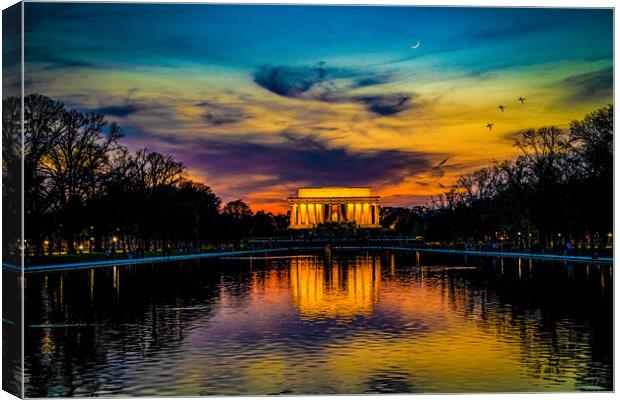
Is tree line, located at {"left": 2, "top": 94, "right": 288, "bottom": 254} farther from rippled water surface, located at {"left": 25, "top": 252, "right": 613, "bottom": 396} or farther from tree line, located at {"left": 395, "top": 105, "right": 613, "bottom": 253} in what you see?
tree line, located at {"left": 395, "top": 105, "right": 613, "bottom": 253}

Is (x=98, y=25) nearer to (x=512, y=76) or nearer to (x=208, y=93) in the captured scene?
(x=512, y=76)

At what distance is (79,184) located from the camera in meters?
71.9

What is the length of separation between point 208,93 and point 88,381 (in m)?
23.9

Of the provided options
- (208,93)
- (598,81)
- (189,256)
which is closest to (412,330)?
(598,81)

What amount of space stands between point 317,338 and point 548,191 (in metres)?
59.8

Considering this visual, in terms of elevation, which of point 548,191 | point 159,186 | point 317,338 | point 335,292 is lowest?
point 317,338

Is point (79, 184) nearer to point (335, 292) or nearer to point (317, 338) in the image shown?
point (335, 292)

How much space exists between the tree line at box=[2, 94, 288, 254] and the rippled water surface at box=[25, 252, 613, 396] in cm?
431

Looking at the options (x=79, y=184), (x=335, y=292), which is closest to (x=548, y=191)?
(x=79, y=184)

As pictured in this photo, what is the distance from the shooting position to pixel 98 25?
25.3 metres

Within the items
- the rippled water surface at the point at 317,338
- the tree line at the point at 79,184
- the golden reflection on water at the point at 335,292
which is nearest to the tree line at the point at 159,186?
the tree line at the point at 79,184

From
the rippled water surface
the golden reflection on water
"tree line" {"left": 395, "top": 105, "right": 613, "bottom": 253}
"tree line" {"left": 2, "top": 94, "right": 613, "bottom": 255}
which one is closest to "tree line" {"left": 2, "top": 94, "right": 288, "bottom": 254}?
"tree line" {"left": 2, "top": 94, "right": 613, "bottom": 255}

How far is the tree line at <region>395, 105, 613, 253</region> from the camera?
6391cm

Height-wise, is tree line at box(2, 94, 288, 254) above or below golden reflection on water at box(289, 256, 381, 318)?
above
